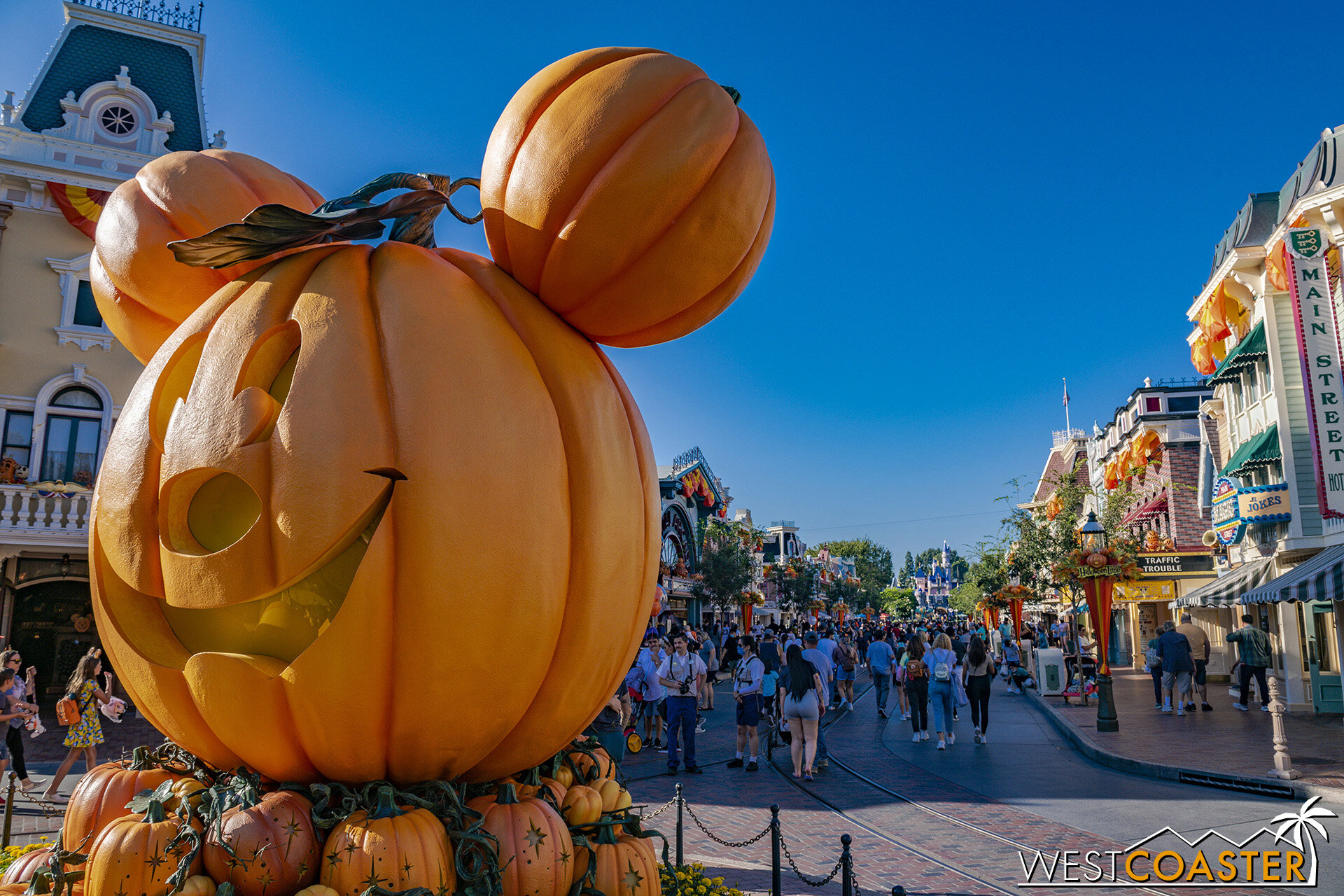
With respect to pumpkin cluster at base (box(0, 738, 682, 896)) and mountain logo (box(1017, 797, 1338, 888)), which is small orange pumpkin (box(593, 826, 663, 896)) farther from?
mountain logo (box(1017, 797, 1338, 888))

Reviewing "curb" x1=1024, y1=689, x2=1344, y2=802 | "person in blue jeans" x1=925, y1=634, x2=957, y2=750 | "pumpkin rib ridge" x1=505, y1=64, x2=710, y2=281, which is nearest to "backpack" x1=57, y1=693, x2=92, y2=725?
"pumpkin rib ridge" x1=505, y1=64, x2=710, y2=281

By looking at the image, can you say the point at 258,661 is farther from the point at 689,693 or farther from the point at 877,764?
the point at 877,764

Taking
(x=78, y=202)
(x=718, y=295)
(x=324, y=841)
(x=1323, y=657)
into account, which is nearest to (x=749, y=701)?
(x=718, y=295)

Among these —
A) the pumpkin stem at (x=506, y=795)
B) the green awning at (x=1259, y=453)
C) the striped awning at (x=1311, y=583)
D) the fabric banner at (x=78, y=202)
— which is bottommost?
Result: the pumpkin stem at (x=506, y=795)

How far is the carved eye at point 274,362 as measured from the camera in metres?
2.94

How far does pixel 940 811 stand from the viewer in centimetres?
800

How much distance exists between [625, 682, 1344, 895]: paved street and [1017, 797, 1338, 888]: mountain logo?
17 cm

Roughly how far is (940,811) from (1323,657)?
13862 mm

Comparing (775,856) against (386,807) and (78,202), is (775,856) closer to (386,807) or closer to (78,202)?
(386,807)

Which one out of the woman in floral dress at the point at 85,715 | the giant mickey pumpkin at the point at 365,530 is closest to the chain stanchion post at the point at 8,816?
the woman in floral dress at the point at 85,715

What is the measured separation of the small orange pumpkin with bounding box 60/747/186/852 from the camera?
3186 millimetres

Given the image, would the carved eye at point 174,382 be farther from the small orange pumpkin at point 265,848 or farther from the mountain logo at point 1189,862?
the mountain logo at point 1189,862

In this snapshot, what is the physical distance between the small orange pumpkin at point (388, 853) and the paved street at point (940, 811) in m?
3.58

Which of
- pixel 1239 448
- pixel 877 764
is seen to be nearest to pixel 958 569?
pixel 1239 448
